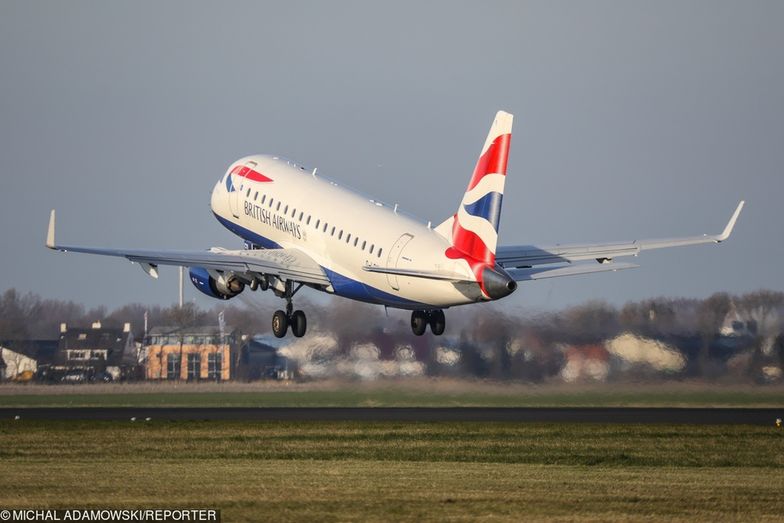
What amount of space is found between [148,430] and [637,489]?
24.5m

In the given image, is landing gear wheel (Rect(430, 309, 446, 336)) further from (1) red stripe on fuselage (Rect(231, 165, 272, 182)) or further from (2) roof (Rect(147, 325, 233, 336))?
(2) roof (Rect(147, 325, 233, 336))

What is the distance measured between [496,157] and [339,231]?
36.4 feet

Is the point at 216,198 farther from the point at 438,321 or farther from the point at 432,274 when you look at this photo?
the point at 432,274

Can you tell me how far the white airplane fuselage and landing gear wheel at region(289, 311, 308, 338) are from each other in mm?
2987

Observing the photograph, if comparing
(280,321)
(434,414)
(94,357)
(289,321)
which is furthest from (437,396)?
(94,357)

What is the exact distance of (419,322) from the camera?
67688 millimetres

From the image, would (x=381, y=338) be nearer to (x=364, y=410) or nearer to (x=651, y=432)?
(x=364, y=410)

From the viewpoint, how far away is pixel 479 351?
73.7 meters

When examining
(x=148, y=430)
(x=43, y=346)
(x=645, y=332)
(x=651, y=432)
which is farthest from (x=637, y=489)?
(x=43, y=346)

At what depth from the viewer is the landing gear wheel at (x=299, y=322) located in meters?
70.4

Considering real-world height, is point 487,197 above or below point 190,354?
above

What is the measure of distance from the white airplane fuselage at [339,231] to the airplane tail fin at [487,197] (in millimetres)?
880

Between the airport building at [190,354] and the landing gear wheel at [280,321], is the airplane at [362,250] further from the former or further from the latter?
the airport building at [190,354]

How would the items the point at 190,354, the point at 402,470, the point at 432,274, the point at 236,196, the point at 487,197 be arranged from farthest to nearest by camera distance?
the point at 190,354
the point at 236,196
the point at 432,274
the point at 487,197
the point at 402,470
